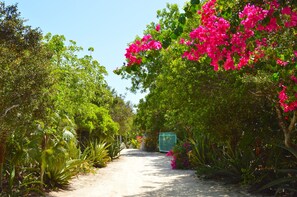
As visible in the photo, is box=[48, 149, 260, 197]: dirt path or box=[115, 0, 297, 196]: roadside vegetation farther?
box=[48, 149, 260, 197]: dirt path

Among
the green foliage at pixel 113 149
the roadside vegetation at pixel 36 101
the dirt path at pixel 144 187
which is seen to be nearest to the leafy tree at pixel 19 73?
the roadside vegetation at pixel 36 101

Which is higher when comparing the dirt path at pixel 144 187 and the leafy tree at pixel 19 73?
the leafy tree at pixel 19 73

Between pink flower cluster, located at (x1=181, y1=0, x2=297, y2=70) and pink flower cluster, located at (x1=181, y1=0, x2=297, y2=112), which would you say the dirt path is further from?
pink flower cluster, located at (x1=181, y1=0, x2=297, y2=70)

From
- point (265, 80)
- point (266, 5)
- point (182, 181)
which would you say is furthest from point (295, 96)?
point (182, 181)

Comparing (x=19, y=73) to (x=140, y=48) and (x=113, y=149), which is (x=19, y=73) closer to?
(x=140, y=48)

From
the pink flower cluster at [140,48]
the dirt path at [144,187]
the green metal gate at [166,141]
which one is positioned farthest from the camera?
the green metal gate at [166,141]

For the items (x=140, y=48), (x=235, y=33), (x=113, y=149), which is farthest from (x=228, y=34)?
(x=113, y=149)

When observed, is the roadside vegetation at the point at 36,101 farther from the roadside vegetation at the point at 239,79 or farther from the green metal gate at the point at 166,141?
the green metal gate at the point at 166,141

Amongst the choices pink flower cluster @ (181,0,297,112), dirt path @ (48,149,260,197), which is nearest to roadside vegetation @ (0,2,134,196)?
dirt path @ (48,149,260,197)

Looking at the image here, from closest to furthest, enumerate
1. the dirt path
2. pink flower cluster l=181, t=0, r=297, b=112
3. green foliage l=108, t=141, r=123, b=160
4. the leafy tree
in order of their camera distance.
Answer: pink flower cluster l=181, t=0, r=297, b=112, the leafy tree, the dirt path, green foliage l=108, t=141, r=123, b=160

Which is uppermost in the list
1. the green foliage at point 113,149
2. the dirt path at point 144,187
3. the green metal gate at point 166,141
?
the green metal gate at point 166,141

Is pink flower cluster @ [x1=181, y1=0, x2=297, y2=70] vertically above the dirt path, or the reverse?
pink flower cluster @ [x1=181, y1=0, x2=297, y2=70]

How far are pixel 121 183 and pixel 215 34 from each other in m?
7.53

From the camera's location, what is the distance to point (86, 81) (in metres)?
9.38
